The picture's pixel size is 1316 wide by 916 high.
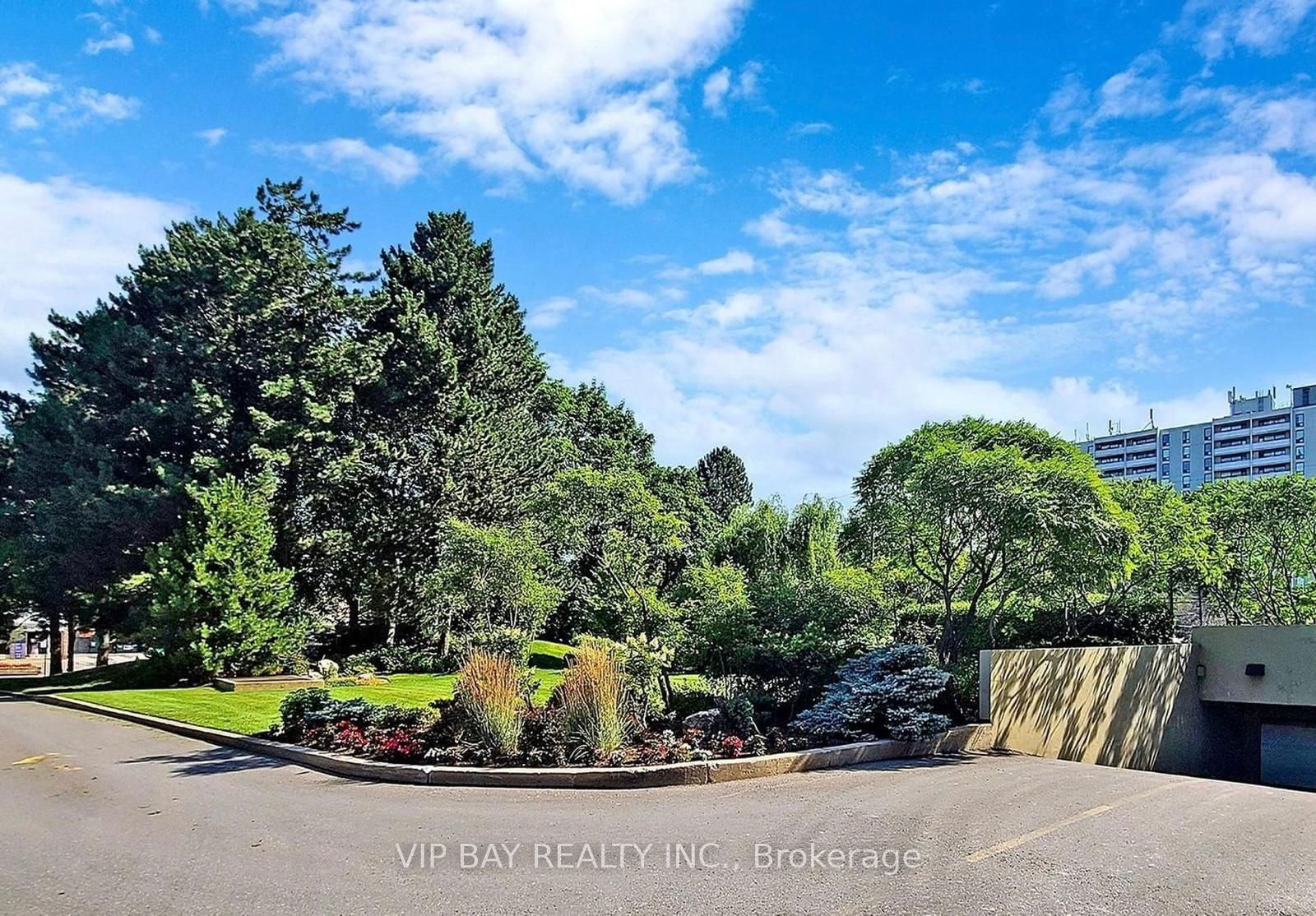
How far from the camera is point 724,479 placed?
53594mm

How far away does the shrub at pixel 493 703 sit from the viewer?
406 inches

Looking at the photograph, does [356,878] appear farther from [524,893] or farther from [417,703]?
[417,703]

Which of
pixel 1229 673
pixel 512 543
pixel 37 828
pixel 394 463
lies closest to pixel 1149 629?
pixel 1229 673

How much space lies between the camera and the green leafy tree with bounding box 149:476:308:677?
22688mm

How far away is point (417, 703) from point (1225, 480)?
2085 cm

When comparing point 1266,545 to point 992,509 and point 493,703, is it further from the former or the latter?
point 493,703

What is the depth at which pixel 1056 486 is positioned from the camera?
14.0m

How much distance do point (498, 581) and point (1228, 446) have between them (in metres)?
125

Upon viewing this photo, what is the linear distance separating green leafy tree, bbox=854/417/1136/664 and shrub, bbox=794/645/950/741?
2.85 meters

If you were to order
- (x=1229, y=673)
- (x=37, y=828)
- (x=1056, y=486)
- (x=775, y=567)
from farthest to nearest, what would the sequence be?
(x=1229, y=673) < (x=775, y=567) < (x=1056, y=486) < (x=37, y=828)

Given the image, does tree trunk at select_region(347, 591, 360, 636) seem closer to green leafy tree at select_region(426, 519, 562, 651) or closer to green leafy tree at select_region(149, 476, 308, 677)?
green leafy tree at select_region(149, 476, 308, 677)

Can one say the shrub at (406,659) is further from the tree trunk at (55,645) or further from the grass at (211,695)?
the tree trunk at (55,645)

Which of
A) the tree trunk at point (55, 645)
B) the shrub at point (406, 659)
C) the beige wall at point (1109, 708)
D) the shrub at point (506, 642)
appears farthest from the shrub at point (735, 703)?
the tree trunk at point (55, 645)

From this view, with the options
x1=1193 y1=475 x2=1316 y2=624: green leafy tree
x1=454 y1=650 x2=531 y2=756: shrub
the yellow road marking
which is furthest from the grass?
x1=1193 y1=475 x2=1316 y2=624: green leafy tree
